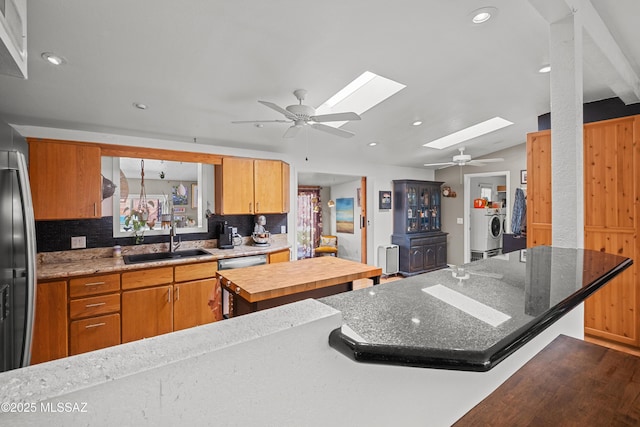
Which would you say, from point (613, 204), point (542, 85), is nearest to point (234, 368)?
point (613, 204)

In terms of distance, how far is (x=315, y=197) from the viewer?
7730 mm

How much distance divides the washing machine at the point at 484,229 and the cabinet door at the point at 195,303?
5.53m

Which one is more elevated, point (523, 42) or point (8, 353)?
point (523, 42)

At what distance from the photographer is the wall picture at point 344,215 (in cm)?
730

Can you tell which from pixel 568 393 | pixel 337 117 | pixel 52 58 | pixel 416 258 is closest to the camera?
pixel 568 393

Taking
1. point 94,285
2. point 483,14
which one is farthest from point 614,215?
point 94,285

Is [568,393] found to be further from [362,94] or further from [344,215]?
[344,215]

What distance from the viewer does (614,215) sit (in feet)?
8.80

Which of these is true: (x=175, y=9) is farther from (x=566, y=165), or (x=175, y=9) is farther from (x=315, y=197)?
(x=315, y=197)

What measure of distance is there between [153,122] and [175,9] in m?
1.64

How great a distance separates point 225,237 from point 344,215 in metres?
4.13

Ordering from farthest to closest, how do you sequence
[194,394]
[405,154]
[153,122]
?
[405,154], [153,122], [194,394]

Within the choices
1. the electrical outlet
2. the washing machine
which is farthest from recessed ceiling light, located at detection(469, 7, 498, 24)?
the washing machine

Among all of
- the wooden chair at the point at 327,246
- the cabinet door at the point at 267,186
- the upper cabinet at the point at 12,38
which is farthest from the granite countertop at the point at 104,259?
the wooden chair at the point at 327,246
